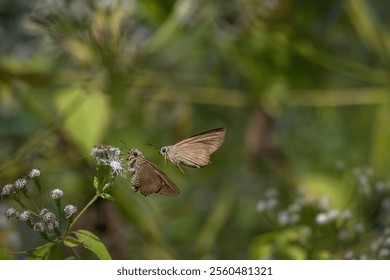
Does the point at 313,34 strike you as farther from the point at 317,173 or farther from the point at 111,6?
the point at 111,6

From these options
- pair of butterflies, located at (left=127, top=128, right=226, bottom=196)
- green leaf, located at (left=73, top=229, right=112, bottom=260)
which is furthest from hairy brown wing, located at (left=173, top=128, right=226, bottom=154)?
green leaf, located at (left=73, top=229, right=112, bottom=260)

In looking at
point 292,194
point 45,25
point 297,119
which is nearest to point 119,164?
point 45,25

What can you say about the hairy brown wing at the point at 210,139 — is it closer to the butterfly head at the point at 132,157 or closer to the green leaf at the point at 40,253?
the butterfly head at the point at 132,157

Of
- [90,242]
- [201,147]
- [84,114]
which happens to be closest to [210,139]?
[201,147]

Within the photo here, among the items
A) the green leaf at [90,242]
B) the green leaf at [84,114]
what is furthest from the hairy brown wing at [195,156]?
the green leaf at [84,114]

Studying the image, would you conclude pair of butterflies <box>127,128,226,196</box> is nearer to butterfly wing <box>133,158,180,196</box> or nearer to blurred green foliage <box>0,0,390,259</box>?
butterfly wing <box>133,158,180,196</box>

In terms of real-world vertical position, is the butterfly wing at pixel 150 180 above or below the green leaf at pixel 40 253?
above

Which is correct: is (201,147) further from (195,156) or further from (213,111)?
(213,111)

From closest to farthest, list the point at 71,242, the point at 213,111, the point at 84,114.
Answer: the point at 71,242
the point at 84,114
the point at 213,111
